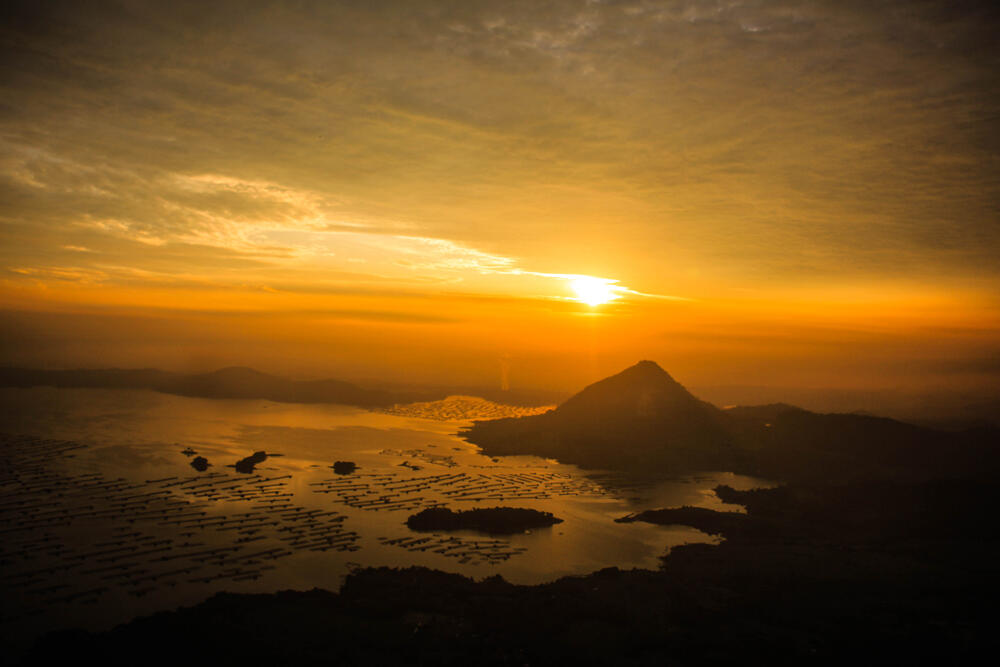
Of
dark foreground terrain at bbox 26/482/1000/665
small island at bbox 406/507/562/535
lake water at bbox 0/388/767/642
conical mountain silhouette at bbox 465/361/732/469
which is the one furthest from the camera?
conical mountain silhouette at bbox 465/361/732/469

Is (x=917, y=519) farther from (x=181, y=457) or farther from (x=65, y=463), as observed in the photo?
(x=65, y=463)

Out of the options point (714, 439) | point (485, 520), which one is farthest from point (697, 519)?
point (714, 439)

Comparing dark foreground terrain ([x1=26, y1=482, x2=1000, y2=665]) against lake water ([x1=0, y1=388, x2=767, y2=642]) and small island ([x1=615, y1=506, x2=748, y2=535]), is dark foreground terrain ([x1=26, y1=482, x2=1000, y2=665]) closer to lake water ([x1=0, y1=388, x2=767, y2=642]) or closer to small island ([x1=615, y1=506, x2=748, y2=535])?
lake water ([x1=0, y1=388, x2=767, y2=642])

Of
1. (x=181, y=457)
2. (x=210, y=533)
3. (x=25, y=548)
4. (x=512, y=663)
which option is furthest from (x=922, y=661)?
(x=181, y=457)

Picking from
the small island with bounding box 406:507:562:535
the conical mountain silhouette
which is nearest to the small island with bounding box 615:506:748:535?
the small island with bounding box 406:507:562:535

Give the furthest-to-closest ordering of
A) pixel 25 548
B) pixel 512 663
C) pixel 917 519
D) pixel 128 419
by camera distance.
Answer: pixel 128 419 → pixel 917 519 → pixel 25 548 → pixel 512 663

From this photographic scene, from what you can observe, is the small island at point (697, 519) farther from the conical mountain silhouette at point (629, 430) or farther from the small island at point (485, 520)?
the conical mountain silhouette at point (629, 430)
